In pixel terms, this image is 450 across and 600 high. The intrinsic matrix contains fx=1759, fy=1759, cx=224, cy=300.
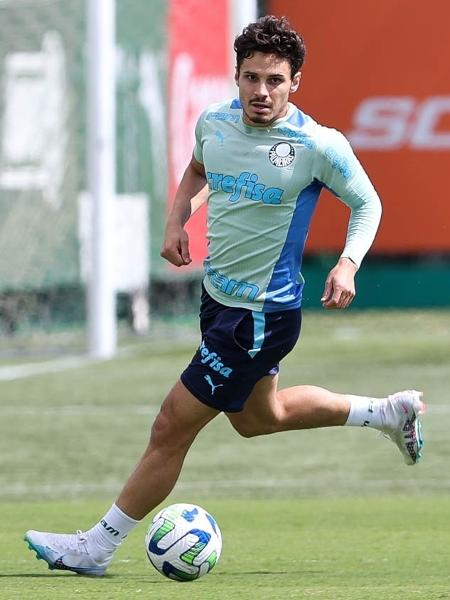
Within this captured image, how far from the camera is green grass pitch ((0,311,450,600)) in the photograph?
6125 millimetres

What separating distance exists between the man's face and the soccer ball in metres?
1.42

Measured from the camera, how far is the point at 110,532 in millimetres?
6234

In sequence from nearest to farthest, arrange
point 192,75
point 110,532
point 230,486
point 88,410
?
1. point 110,532
2. point 230,486
3. point 88,410
4. point 192,75

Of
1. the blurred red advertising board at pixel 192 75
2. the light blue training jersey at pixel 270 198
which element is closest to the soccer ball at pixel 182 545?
the light blue training jersey at pixel 270 198

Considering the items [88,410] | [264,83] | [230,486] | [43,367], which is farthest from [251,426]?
Answer: [43,367]

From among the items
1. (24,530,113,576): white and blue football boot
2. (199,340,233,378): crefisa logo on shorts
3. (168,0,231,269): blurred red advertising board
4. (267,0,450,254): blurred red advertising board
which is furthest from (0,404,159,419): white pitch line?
(267,0,450,254): blurred red advertising board

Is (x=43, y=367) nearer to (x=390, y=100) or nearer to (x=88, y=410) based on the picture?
(x=88, y=410)

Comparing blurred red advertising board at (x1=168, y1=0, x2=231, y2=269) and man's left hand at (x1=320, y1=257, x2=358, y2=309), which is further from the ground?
man's left hand at (x1=320, y1=257, x2=358, y2=309)

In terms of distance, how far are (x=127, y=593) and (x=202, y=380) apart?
0.81m

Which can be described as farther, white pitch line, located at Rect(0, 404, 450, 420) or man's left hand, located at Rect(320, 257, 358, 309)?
white pitch line, located at Rect(0, 404, 450, 420)

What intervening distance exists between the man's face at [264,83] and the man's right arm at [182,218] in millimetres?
468

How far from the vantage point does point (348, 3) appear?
66.4 feet

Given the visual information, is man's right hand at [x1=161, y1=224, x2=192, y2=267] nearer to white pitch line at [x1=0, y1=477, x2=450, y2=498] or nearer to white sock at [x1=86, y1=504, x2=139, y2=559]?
white sock at [x1=86, y1=504, x2=139, y2=559]

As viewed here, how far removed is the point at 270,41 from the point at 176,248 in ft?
2.60
